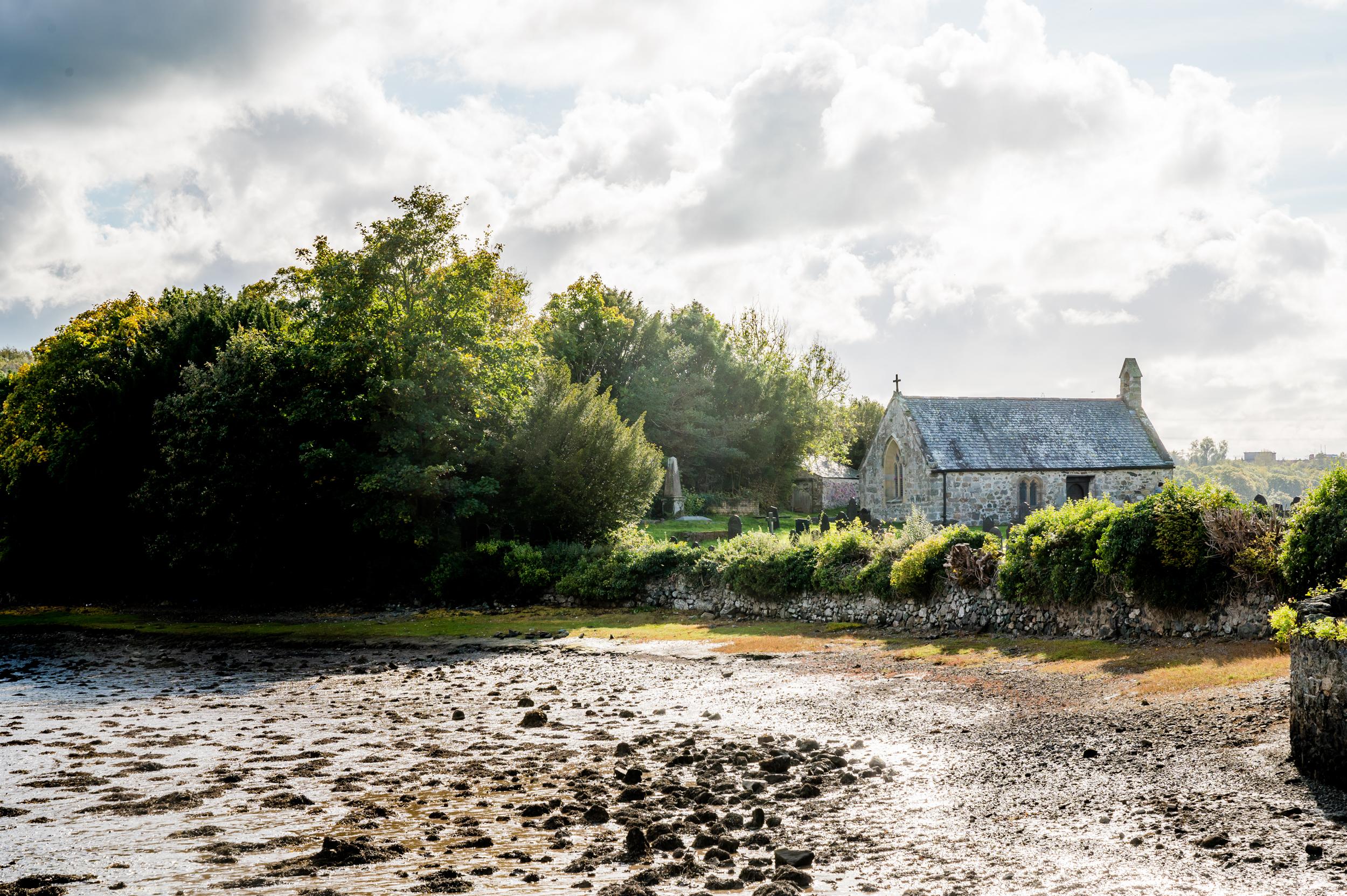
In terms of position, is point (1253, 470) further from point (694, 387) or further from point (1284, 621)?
point (1284, 621)

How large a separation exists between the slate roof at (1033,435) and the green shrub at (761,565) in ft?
81.6

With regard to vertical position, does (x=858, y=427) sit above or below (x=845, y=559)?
above

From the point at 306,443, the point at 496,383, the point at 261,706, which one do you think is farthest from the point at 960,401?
the point at 261,706

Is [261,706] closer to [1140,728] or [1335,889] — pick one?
[1140,728]

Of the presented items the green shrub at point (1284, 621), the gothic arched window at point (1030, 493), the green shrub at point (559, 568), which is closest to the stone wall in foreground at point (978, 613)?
the green shrub at point (559, 568)

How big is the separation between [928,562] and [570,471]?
17392 mm

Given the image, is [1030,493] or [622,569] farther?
[1030,493]

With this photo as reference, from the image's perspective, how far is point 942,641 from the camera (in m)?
21.4

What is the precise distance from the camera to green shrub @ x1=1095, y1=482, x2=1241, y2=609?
17.0 meters

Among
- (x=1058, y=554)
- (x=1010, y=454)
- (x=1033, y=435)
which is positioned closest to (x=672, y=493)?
(x=1010, y=454)

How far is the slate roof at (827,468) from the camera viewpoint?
238 ft

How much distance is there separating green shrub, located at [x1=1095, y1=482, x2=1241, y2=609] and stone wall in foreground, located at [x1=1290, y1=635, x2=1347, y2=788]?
7.99m

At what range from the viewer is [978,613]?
22.0 metres

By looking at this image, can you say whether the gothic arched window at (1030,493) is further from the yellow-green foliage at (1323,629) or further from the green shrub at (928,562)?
the yellow-green foliage at (1323,629)
